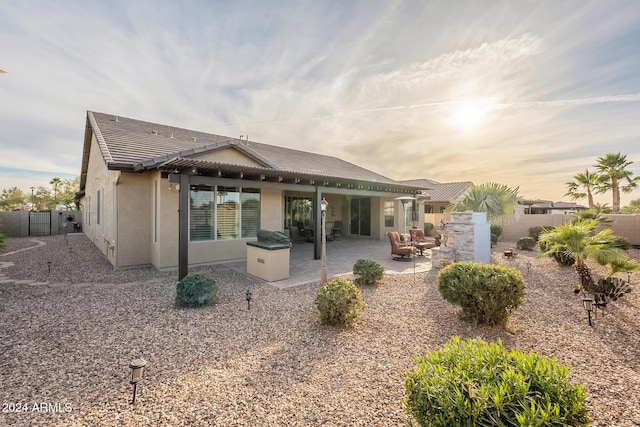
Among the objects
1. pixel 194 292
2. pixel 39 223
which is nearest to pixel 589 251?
pixel 194 292

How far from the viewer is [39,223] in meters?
19.1

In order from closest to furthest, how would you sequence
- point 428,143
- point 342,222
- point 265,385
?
point 265,385 → point 428,143 → point 342,222

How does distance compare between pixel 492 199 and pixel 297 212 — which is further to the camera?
pixel 297 212

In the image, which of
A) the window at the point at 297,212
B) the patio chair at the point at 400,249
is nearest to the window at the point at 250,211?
the patio chair at the point at 400,249

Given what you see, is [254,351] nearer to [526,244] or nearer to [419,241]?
[419,241]

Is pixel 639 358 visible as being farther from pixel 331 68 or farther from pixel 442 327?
pixel 331 68

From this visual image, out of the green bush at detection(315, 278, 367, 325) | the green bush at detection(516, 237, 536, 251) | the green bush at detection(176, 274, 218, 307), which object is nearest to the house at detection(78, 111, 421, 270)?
the green bush at detection(176, 274, 218, 307)

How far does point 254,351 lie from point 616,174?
30.6 m

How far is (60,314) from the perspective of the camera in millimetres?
5160

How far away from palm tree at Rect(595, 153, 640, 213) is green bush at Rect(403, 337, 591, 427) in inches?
1153

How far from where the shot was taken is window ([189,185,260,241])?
8.79 metres

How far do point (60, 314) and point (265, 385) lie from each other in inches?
189

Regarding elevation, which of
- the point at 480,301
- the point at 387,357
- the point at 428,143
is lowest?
the point at 387,357

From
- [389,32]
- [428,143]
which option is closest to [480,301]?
[389,32]
